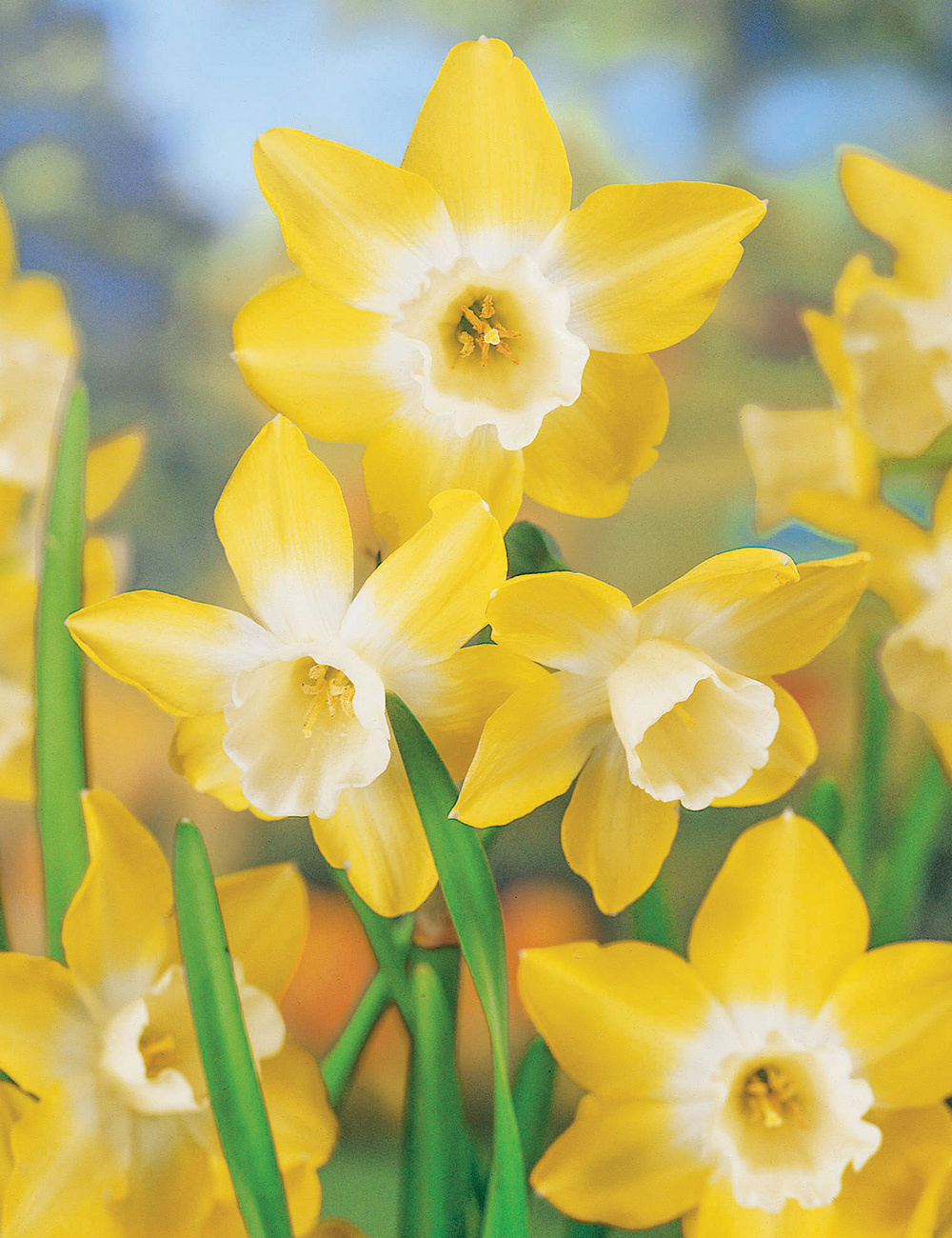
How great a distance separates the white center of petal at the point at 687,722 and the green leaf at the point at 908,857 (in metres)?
0.26

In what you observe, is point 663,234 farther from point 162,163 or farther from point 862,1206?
point 862,1206

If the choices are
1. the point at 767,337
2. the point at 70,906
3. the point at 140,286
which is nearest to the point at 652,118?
the point at 767,337

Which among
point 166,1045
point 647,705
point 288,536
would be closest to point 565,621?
point 647,705

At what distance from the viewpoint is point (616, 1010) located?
1.98 feet

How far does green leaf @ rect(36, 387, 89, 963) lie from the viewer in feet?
2.07

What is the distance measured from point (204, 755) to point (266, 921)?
0.16m

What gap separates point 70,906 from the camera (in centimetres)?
60

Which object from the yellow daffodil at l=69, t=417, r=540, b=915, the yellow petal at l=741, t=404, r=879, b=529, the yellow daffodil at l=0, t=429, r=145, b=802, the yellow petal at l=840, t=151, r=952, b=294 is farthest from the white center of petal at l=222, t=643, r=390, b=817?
the yellow petal at l=840, t=151, r=952, b=294

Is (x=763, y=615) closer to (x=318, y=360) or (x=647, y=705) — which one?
(x=647, y=705)

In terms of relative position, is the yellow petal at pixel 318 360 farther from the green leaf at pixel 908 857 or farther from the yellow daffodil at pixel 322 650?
the green leaf at pixel 908 857

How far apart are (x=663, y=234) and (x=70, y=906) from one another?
555 mm

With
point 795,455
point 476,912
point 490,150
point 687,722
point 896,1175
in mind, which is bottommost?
point 896,1175

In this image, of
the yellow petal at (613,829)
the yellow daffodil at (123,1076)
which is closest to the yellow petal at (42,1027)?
the yellow daffodil at (123,1076)

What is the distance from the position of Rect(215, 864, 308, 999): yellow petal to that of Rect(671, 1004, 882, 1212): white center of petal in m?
0.29
